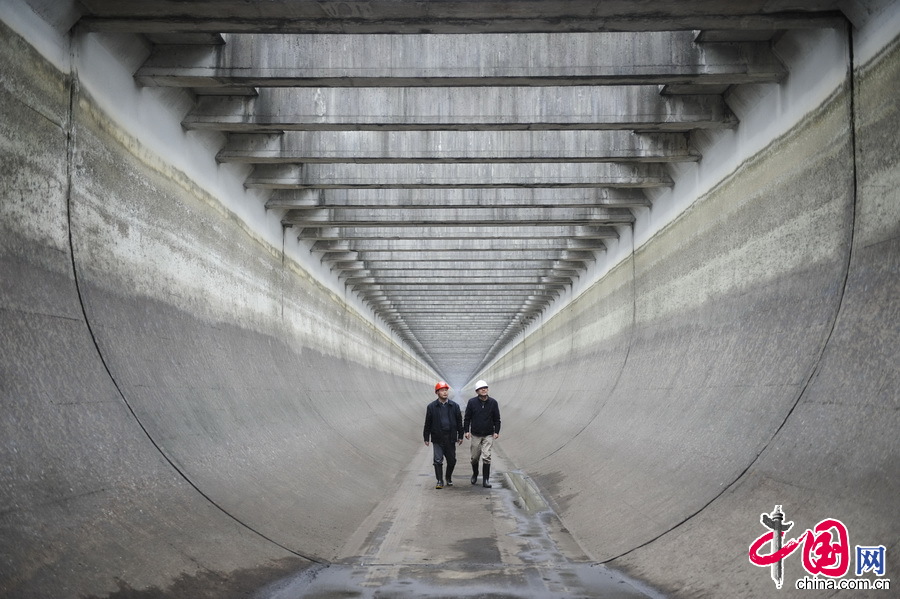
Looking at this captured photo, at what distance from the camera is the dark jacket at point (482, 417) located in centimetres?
1397

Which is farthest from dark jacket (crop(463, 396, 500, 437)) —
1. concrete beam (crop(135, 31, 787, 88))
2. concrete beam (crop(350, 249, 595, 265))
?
concrete beam (crop(350, 249, 595, 265))

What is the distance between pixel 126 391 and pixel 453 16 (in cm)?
504

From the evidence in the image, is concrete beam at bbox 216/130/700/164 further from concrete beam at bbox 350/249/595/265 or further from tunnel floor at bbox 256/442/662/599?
concrete beam at bbox 350/249/595/265

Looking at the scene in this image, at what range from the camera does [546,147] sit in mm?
12766

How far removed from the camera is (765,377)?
356 inches

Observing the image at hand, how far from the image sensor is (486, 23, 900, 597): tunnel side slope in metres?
6.68

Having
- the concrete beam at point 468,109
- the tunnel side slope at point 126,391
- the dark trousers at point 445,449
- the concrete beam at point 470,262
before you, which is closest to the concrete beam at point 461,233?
the concrete beam at point 470,262

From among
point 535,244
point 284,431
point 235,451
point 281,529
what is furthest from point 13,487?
point 535,244

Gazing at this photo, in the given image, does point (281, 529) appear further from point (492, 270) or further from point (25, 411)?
point (492, 270)

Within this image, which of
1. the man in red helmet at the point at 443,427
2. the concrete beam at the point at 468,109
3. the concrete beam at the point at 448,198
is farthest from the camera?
the concrete beam at the point at 448,198

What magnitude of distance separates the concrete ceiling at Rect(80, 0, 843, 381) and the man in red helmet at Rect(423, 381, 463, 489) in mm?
3915

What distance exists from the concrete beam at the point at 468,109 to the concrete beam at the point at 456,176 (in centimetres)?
328

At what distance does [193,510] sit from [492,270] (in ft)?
66.4

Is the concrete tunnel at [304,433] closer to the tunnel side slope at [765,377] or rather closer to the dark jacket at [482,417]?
the tunnel side slope at [765,377]
